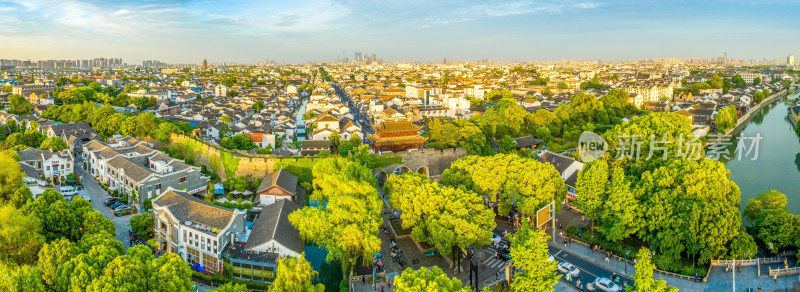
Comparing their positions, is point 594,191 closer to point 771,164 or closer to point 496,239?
point 496,239

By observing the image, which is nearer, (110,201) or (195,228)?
(195,228)

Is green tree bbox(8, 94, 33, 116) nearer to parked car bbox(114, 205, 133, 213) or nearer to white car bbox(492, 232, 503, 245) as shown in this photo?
parked car bbox(114, 205, 133, 213)

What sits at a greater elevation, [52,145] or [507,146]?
[52,145]

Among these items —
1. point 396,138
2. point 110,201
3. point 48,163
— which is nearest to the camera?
point 110,201

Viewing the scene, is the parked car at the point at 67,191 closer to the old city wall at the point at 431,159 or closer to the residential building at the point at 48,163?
the residential building at the point at 48,163

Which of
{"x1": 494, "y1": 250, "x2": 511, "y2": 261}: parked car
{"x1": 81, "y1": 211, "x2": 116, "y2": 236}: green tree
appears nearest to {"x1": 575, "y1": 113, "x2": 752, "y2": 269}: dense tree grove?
{"x1": 494, "y1": 250, "x2": 511, "y2": 261}: parked car

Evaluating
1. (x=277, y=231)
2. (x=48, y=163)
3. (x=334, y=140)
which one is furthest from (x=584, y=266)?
(x=48, y=163)

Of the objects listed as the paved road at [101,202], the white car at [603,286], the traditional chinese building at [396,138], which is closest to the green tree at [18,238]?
the paved road at [101,202]
